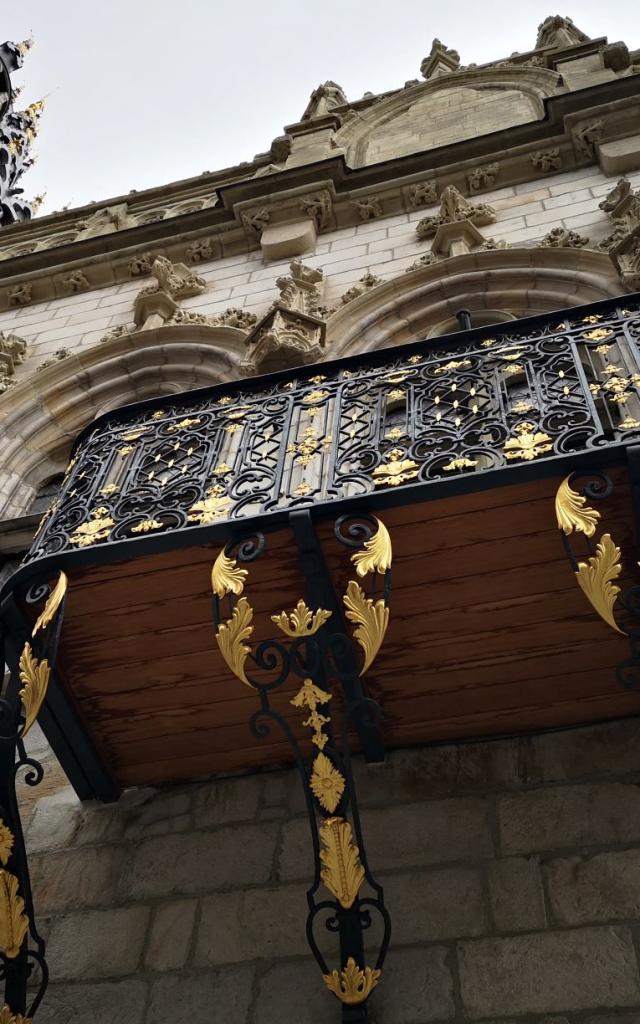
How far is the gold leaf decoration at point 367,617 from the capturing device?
4.12 metres

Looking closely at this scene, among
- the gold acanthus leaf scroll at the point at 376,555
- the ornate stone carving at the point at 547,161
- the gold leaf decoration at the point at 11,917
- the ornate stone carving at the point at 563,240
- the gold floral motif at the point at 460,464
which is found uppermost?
the ornate stone carving at the point at 547,161

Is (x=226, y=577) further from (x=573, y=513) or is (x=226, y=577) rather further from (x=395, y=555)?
(x=573, y=513)

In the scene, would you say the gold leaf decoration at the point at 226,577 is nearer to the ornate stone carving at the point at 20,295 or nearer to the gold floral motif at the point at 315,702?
the gold floral motif at the point at 315,702

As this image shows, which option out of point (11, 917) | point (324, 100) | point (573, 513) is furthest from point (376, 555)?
point (324, 100)

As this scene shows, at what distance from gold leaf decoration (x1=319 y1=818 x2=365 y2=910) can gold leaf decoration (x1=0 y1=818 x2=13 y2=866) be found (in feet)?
5.07

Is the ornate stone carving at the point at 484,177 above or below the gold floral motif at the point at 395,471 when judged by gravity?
above

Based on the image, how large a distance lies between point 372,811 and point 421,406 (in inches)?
93.1

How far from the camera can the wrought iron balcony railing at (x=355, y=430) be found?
4.62 m

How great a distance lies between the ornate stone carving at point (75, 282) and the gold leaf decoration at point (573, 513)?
9.16 metres

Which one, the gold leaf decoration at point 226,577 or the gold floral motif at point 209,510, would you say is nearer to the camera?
the gold leaf decoration at point 226,577

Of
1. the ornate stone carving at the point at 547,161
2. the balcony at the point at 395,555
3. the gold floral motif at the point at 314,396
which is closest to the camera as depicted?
the balcony at the point at 395,555

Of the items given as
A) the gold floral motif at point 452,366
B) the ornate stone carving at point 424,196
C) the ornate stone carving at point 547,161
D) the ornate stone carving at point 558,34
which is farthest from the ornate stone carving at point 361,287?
the ornate stone carving at point 558,34

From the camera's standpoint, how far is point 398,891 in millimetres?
4695

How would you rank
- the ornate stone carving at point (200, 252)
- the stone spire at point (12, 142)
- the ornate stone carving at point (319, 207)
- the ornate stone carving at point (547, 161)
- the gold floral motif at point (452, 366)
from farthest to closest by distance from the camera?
the stone spire at point (12, 142) < the ornate stone carving at point (200, 252) < the ornate stone carving at point (319, 207) < the ornate stone carving at point (547, 161) < the gold floral motif at point (452, 366)
